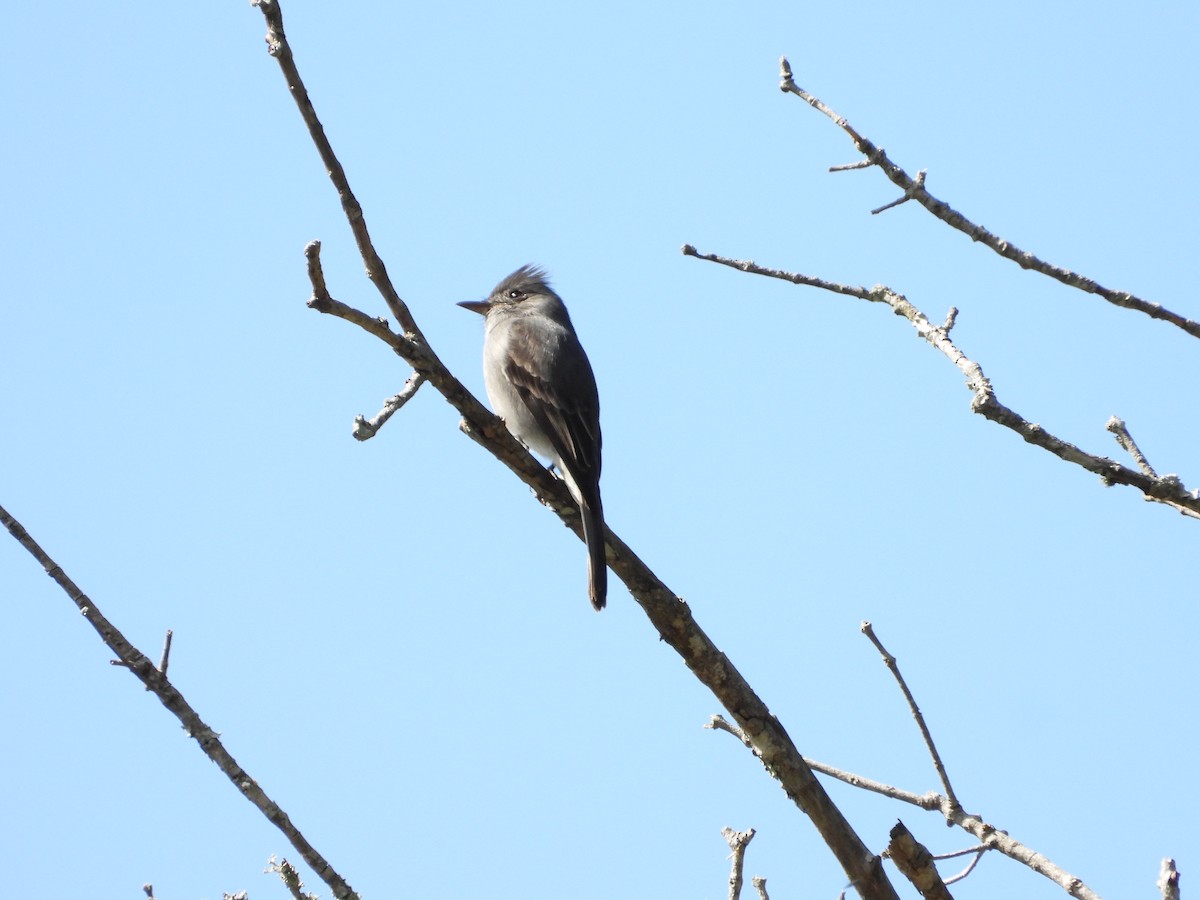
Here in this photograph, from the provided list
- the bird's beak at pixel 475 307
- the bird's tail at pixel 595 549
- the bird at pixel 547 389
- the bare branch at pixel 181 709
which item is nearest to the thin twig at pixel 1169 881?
the bare branch at pixel 181 709

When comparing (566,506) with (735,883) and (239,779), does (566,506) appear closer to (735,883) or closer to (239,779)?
(735,883)

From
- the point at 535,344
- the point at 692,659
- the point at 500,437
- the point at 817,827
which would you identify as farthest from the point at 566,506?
the point at 535,344

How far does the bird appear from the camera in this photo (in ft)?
25.9

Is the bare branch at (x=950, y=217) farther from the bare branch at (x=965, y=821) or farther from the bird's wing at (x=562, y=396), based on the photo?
the bird's wing at (x=562, y=396)

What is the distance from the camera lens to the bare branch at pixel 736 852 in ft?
13.4

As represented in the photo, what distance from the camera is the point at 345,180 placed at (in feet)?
13.9

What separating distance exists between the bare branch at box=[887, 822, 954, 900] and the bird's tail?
1576mm

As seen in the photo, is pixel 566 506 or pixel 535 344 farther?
pixel 535 344

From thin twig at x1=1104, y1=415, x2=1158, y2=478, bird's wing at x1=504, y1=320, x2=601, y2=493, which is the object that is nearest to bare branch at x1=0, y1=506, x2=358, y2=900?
thin twig at x1=1104, y1=415, x2=1158, y2=478

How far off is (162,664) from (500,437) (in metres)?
1.94

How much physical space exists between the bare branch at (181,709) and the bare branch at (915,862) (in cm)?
183

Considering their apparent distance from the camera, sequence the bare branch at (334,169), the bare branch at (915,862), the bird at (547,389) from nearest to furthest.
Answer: the bare branch at (334,169) → the bare branch at (915,862) → the bird at (547,389)

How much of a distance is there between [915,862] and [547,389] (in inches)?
183

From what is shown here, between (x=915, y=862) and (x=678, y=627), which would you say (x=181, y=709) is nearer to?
(x=678, y=627)
